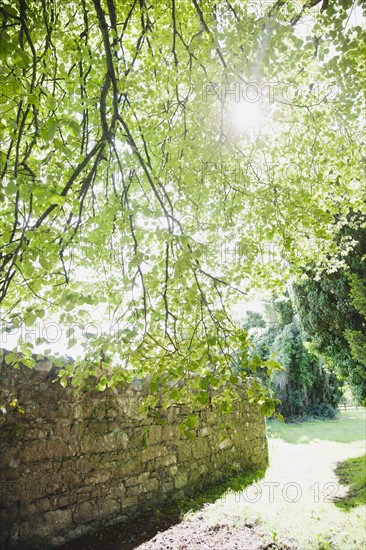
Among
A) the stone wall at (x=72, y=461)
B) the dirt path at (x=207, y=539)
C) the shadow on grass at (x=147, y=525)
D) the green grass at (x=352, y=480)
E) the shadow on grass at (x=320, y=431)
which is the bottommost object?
the shadow on grass at (x=320, y=431)

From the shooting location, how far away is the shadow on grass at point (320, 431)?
1330cm

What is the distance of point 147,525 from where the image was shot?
477cm

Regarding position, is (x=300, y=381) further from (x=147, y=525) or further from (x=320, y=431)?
(x=147, y=525)

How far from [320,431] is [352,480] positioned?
8038 mm

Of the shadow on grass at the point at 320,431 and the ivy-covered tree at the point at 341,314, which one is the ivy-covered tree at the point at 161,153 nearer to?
the ivy-covered tree at the point at 341,314

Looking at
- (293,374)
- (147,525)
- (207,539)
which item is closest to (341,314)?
(207,539)

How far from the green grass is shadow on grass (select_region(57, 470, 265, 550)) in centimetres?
175

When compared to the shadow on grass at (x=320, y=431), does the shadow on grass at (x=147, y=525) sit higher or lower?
higher

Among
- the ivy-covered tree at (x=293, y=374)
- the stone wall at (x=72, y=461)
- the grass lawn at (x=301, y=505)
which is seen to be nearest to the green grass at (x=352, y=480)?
the grass lawn at (x=301, y=505)

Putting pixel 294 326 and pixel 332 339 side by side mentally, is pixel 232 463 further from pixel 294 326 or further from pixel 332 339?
pixel 294 326

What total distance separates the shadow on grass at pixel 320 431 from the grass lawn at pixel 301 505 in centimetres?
223

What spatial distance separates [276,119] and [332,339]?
19.9ft

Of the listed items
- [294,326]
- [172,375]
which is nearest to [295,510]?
[172,375]

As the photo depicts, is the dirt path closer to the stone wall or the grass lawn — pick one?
the grass lawn
